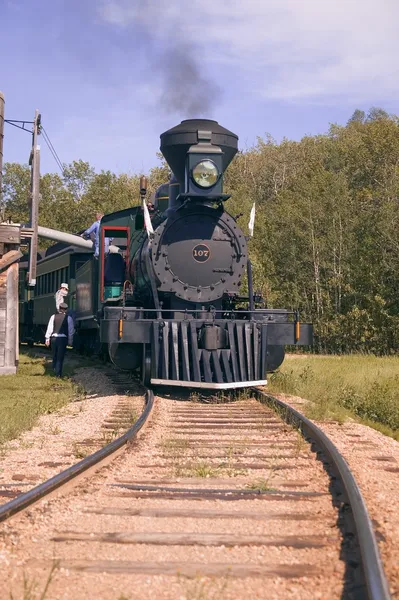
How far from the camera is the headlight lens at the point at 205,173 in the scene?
A: 10.6 meters

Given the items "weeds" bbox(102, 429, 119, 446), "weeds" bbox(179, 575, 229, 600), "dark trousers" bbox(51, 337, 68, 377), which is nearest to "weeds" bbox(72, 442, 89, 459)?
"weeds" bbox(102, 429, 119, 446)

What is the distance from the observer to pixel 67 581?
10.8 feet

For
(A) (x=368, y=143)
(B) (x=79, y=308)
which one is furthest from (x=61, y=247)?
(A) (x=368, y=143)

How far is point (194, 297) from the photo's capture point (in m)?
10.8

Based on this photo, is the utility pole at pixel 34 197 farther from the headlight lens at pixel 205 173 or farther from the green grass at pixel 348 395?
the green grass at pixel 348 395

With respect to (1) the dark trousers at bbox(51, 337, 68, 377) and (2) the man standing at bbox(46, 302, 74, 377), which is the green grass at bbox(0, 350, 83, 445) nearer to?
(1) the dark trousers at bbox(51, 337, 68, 377)

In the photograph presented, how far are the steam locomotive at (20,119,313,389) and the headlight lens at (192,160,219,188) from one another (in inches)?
0.6

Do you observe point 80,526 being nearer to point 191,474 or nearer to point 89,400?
point 191,474

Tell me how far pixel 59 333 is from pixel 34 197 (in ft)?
12.1

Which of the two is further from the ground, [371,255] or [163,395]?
[371,255]

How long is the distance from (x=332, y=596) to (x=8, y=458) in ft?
12.7

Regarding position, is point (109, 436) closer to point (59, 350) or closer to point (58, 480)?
point (58, 480)

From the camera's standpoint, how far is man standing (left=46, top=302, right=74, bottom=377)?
45.4 feet

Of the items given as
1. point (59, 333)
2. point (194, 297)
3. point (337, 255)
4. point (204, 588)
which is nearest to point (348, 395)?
point (194, 297)
